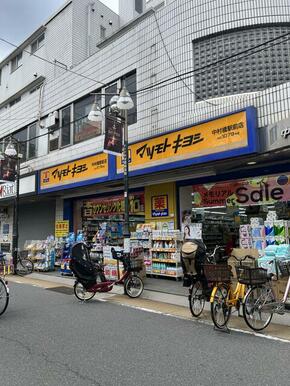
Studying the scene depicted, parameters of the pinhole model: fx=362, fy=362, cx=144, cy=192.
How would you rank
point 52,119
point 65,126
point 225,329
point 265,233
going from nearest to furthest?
point 225,329, point 265,233, point 65,126, point 52,119

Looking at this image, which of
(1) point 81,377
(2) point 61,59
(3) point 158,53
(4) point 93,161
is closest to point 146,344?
(1) point 81,377

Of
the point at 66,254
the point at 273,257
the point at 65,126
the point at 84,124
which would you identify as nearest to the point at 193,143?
the point at 273,257

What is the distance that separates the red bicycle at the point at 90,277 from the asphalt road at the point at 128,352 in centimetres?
146

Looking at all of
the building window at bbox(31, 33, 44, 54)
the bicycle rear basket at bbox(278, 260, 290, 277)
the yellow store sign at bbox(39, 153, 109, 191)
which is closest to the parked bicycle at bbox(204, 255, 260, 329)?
the bicycle rear basket at bbox(278, 260, 290, 277)

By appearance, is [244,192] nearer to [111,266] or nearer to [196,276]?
[111,266]

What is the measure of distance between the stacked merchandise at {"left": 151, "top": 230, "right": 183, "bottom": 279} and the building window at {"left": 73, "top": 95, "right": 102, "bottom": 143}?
5908 millimetres

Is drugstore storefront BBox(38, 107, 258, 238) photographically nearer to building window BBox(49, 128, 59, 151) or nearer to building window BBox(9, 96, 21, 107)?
building window BBox(49, 128, 59, 151)

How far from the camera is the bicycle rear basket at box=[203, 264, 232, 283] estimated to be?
6.64 meters

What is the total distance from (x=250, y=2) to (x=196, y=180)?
6.10m

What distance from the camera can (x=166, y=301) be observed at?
30.1 feet

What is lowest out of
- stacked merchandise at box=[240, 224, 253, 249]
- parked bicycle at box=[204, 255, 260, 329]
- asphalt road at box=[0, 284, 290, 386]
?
asphalt road at box=[0, 284, 290, 386]

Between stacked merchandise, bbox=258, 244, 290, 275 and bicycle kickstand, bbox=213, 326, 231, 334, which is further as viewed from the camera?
stacked merchandise, bbox=258, 244, 290, 275

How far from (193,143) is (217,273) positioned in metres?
5.19

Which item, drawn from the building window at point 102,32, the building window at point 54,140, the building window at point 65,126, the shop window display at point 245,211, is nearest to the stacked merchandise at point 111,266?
the shop window display at point 245,211
